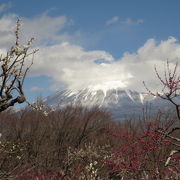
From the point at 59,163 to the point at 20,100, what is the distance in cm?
1362

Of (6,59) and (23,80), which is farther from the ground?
(6,59)

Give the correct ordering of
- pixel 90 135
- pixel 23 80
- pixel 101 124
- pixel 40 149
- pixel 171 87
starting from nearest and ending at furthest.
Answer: pixel 171 87, pixel 23 80, pixel 40 149, pixel 90 135, pixel 101 124

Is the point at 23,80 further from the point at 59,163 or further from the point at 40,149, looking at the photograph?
the point at 40,149

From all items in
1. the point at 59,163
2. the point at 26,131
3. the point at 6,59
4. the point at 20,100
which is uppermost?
the point at 6,59

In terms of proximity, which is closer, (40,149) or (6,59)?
(6,59)

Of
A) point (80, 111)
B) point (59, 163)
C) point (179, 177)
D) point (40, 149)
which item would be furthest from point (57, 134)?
point (179, 177)

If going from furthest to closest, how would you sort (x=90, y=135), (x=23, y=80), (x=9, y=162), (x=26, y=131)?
(x=90, y=135), (x=26, y=131), (x=9, y=162), (x=23, y=80)

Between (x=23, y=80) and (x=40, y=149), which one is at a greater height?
(x=23, y=80)

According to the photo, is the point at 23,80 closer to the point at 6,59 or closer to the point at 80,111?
the point at 6,59

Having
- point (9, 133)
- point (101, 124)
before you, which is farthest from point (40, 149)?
point (101, 124)

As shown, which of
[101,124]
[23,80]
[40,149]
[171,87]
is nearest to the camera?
[171,87]

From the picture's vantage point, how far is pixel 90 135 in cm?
3123

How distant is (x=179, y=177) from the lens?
6.50 metres

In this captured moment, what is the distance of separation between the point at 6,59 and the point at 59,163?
46.6 ft
